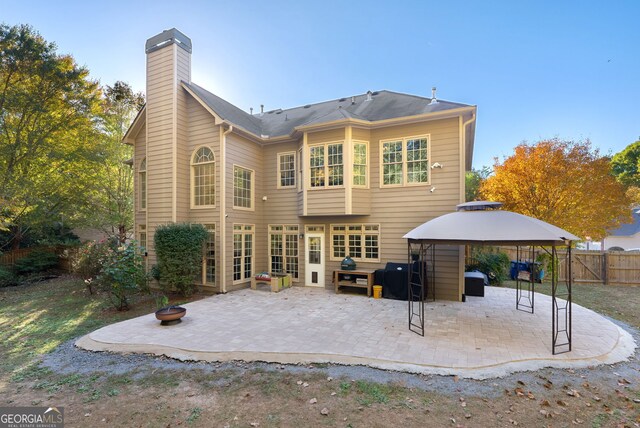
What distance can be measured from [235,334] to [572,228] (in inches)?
602

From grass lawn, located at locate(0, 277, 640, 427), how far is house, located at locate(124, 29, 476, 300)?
498cm

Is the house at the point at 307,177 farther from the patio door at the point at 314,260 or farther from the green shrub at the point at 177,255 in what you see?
the green shrub at the point at 177,255

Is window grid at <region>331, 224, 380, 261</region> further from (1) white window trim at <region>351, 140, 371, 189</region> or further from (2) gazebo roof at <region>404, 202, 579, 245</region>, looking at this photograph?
(2) gazebo roof at <region>404, 202, 579, 245</region>

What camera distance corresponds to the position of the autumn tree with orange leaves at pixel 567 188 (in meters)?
12.0

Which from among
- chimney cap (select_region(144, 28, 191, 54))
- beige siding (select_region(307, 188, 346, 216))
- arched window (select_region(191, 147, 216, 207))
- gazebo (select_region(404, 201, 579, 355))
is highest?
chimney cap (select_region(144, 28, 191, 54))

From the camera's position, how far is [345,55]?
1277 centimetres

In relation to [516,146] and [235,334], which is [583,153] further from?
[235,334]

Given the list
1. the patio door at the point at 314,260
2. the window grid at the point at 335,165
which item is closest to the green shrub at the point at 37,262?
the patio door at the point at 314,260

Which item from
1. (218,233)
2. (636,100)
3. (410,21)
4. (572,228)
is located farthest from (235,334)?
→ (636,100)

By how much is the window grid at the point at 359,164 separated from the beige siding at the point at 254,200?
158 inches

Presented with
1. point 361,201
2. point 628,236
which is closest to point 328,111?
point 361,201

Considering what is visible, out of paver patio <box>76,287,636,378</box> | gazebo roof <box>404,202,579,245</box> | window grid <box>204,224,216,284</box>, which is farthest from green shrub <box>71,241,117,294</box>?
gazebo roof <box>404,202,579,245</box>

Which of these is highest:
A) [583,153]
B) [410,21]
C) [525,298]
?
[410,21]

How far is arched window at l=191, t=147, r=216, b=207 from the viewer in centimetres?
968
